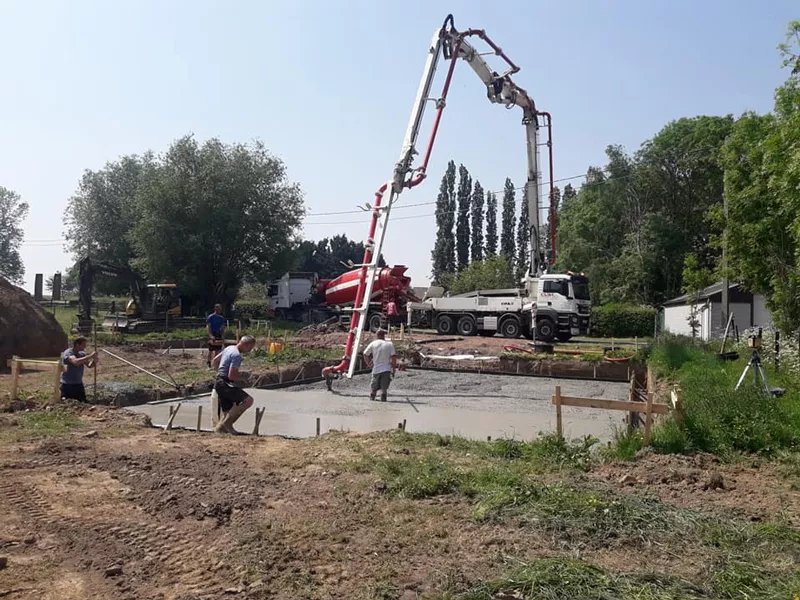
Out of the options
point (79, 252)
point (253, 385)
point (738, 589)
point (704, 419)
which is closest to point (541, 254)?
point (253, 385)

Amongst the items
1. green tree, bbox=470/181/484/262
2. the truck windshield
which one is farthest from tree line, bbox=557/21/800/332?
green tree, bbox=470/181/484/262

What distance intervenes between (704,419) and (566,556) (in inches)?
174

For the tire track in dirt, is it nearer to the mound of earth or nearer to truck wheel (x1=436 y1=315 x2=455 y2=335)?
the mound of earth

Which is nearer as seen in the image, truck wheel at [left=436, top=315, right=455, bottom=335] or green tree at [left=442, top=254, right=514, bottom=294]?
truck wheel at [left=436, top=315, right=455, bottom=335]

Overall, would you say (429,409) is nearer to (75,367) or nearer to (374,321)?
(75,367)

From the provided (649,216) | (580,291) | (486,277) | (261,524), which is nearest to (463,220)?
(486,277)

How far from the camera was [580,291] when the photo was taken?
27812mm

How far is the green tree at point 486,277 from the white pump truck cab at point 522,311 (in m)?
21.2

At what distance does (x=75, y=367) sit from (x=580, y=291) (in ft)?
67.5

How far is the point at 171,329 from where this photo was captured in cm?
3319

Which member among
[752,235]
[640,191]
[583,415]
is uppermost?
[640,191]

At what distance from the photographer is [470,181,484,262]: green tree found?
7831 centimetres

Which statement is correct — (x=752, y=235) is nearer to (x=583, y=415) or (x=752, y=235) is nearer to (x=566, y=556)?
(x=583, y=415)

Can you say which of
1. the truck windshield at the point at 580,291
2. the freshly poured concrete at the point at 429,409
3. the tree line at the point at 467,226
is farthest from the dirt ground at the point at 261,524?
the tree line at the point at 467,226
